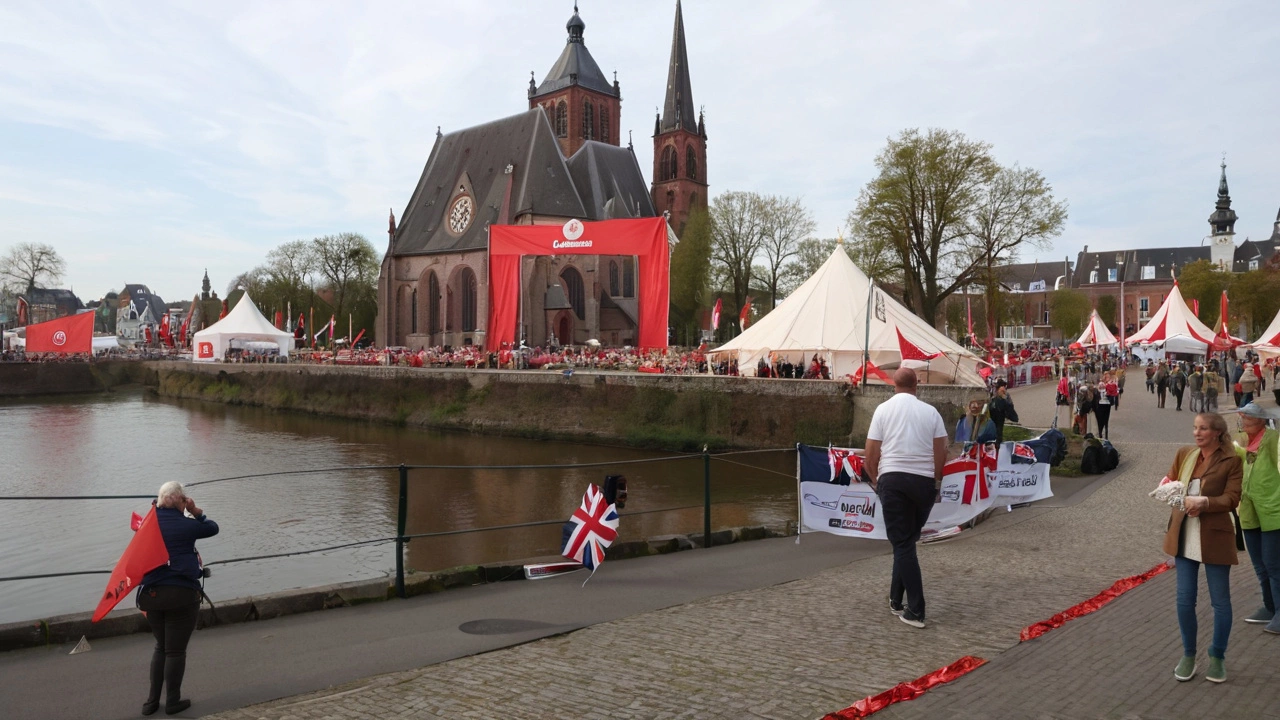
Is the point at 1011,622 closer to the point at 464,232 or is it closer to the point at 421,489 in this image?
the point at 421,489

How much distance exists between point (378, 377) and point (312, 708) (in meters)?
35.6

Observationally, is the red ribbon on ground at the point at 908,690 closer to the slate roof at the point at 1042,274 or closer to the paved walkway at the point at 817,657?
the paved walkway at the point at 817,657

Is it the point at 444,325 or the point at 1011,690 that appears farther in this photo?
the point at 444,325

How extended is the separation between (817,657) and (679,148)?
66.2 meters

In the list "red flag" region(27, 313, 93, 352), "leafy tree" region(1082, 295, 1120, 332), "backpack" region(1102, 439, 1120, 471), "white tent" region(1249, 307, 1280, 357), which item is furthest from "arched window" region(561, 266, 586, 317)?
"leafy tree" region(1082, 295, 1120, 332)

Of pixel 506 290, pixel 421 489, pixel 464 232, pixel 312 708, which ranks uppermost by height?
pixel 464 232

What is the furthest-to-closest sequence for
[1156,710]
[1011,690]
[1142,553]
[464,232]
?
[464,232] → [1142,553] → [1011,690] → [1156,710]

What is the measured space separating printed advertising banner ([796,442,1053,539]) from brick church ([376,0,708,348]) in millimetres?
42823

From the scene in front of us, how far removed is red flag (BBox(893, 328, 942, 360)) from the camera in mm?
24078

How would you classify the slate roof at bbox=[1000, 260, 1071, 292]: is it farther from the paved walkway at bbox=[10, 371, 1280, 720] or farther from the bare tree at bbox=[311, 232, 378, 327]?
the paved walkway at bbox=[10, 371, 1280, 720]

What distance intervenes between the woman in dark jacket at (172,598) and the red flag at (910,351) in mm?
21400

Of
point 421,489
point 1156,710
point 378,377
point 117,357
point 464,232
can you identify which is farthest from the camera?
point 117,357

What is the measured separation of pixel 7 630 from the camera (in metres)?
5.68

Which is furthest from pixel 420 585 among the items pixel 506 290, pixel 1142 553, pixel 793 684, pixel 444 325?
pixel 444 325
